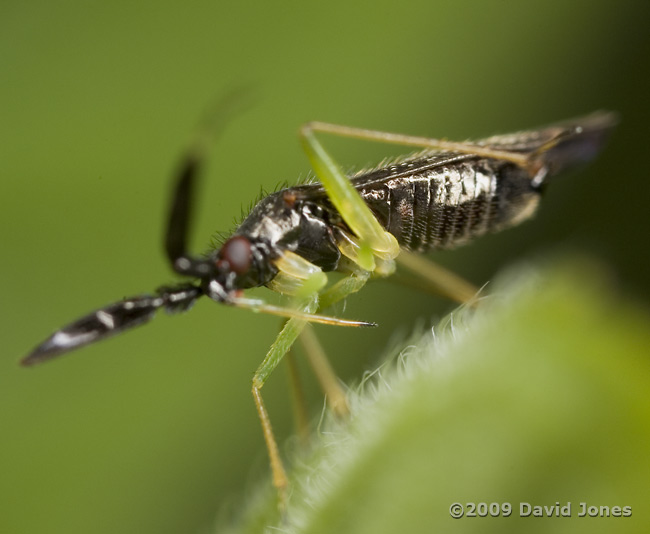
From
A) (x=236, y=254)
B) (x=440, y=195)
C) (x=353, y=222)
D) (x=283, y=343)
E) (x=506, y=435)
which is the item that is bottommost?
(x=506, y=435)

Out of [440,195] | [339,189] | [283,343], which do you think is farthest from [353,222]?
Result: [283,343]

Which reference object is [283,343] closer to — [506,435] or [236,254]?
[236,254]

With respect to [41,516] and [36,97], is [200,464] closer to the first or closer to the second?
[41,516]

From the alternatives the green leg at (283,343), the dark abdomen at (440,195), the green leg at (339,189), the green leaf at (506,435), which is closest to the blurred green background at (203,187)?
the green leg at (283,343)

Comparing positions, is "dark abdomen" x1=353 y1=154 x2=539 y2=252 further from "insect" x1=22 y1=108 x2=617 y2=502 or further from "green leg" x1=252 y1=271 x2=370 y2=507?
"green leg" x1=252 y1=271 x2=370 y2=507

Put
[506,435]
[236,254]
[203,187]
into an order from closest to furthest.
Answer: [506,435]
[236,254]
[203,187]

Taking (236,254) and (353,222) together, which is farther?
(353,222)

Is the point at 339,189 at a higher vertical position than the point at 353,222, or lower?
higher
